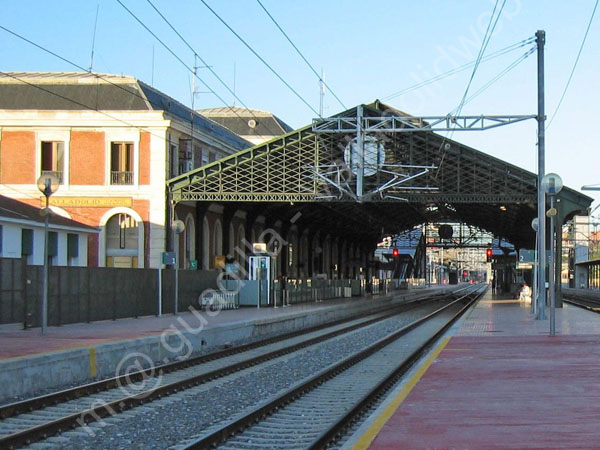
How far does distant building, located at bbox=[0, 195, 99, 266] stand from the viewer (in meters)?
27.6

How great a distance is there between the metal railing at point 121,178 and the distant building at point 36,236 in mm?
2715

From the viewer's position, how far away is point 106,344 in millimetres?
15992

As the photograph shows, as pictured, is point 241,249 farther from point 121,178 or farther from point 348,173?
point 348,173

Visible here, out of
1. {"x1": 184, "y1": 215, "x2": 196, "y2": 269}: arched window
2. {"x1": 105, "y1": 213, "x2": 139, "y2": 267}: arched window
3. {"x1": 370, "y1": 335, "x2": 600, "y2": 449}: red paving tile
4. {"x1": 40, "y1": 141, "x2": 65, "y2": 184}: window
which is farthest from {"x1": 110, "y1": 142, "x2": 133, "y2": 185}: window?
{"x1": 370, "y1": 335, "x2": 600, "y2": 449}: red paving tile

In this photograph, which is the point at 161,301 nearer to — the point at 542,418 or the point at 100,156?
the point at 100,156

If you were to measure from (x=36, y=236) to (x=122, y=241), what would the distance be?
8.34 meters

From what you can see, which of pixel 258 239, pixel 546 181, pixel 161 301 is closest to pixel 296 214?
pixel 258 239

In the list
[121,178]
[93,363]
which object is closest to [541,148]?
[93,363]

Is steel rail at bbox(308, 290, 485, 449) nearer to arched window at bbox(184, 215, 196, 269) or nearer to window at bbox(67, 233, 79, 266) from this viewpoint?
window at bbox(67, 233, 79, 266)

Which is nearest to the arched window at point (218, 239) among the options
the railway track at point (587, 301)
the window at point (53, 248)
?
the window at point (53, 248)

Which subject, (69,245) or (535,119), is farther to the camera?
(69,245)

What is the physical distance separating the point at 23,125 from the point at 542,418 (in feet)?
108

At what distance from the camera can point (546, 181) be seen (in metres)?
21.4

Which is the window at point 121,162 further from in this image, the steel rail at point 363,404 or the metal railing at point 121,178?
the steel rail at point 363,404
